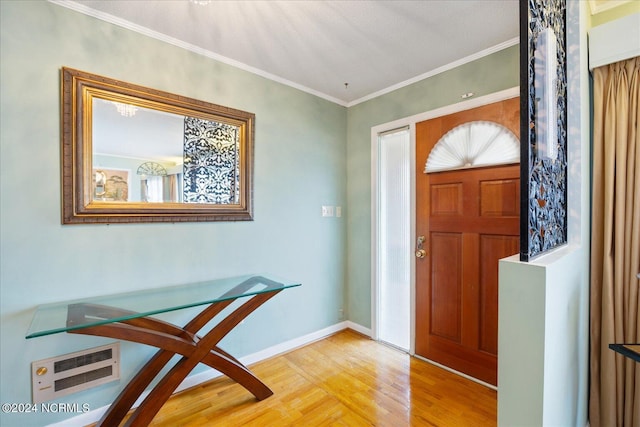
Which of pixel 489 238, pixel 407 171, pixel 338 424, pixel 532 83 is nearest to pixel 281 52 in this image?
pixel 407 171

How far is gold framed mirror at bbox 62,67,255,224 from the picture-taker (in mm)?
1726

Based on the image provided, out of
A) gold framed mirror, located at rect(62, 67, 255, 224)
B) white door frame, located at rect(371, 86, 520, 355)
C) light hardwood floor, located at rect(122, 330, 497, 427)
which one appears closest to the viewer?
gold framed mirror, located at rect(62, 67, 255, 224)

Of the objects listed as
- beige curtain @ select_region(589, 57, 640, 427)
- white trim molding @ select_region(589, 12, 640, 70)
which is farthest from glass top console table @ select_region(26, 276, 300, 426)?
white trim molding @ select_region(589, 12, 640, 70)

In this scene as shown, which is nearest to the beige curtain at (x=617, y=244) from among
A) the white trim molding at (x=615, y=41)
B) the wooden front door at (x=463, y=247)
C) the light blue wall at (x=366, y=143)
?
the white trim molding at (x=615, y=41)

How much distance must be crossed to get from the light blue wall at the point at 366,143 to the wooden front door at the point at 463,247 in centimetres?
22

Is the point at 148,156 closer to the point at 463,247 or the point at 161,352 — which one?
the point at 161,352

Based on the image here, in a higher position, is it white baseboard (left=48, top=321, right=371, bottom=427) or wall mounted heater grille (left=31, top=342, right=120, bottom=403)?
wall mounted heater grille (left=31, top=342, right=120, bottom=403)

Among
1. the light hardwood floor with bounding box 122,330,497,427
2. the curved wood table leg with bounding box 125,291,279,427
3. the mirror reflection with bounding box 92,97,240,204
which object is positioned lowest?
the light hardwood floor with bounding box 122,330,497,427

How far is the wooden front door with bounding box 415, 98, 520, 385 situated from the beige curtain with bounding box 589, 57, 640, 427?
448 millimetres

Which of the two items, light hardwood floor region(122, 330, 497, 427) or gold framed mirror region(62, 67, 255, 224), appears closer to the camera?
gold framed mirror region(62, 67, 255, 224)

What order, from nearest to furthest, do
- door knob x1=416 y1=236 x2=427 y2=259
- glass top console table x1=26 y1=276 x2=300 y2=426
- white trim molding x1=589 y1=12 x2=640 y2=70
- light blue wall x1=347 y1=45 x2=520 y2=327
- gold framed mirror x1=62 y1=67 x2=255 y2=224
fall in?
glass top console table x1=26 y1=276 x2=300 y2=426
white trim molding x1=589 y1=12 x2=640 y2=70
gold framed mirror x1=62 y1=67 x2=255 y2=224
light blue wall x1=347 y1=45 x2=520 y2=327
door knob x1=416 y1=236 x2=427 y2=259

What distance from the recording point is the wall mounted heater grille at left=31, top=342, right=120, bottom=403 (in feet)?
5.36

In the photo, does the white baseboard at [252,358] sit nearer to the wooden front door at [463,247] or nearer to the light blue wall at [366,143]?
the light blue wall at [366,143]

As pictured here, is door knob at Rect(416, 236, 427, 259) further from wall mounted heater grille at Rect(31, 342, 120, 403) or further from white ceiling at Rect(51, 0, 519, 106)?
wall mounted heater grille at Rect(31, 342, 120, 403)
